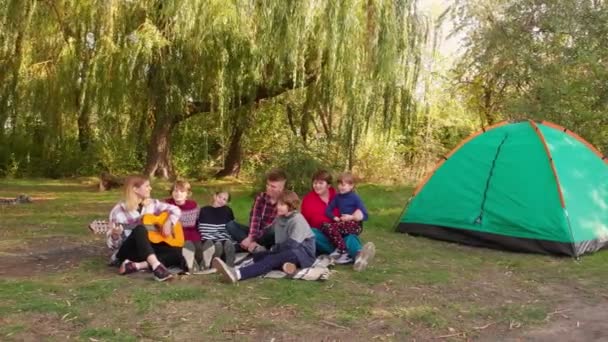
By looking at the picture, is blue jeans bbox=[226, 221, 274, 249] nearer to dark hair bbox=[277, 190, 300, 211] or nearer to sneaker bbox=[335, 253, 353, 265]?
dark hair bbox=[277, 190, 300, 211]

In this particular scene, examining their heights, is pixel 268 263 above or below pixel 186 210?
below

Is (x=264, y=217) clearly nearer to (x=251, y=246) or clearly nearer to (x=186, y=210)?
(x=251, y=246)

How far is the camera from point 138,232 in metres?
5.12

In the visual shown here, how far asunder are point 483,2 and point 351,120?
859cm

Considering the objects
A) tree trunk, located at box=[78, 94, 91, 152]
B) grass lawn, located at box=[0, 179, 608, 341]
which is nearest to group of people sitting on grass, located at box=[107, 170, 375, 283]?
grass lawn, located at box=[0, 179, 608, 341]

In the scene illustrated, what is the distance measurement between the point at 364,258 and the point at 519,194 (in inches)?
88.9

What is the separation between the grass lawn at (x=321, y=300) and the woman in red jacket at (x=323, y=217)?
0.65 feet

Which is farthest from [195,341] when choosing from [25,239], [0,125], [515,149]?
[0,125]

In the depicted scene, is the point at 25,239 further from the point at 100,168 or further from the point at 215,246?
the point at 100,168

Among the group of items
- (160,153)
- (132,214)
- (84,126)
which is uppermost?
(84,126)

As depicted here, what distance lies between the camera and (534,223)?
679cm

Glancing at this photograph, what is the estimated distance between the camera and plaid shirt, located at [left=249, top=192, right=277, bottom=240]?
5891mm

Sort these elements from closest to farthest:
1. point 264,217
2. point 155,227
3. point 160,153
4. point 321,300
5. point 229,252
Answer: point 321,300 → point 155,227 → point 229,252 → point 264,217 → point 160,153

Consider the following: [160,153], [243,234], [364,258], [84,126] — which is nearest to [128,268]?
[243,234]
